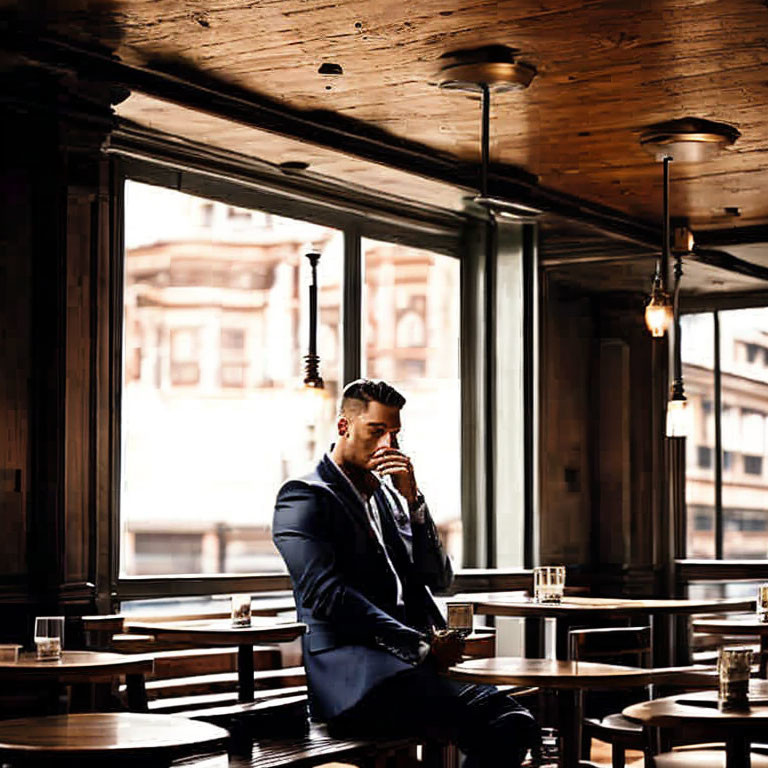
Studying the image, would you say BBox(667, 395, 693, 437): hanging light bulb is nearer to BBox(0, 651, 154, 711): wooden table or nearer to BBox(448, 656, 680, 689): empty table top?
BBox(448, 656, 680, 689): empty table top

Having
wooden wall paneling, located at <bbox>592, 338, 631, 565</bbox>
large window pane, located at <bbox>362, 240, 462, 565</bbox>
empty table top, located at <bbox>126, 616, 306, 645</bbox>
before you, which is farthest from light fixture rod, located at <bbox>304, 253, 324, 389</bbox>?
wooden wall paneling, located at <bbox>592, 338, 631, 565</bbox>

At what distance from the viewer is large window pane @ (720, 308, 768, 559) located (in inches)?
438

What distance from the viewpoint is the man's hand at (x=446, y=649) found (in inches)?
189

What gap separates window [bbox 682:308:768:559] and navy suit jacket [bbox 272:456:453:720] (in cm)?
605

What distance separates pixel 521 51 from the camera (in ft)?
19.8

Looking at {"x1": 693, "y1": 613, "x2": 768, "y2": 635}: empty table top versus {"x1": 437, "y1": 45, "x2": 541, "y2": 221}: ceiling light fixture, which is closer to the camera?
{"x1": 437, "y1": 45, "x2": 541, "y2": 221}: ceiling light fixture

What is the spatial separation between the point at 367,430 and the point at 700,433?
632 centimetres

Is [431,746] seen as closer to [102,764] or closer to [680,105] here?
[102,764]

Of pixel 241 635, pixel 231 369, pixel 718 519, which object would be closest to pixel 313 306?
pixel 231 369

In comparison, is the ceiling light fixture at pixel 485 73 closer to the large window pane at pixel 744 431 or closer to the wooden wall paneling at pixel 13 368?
the wooden wall paneling at pixel 13 368

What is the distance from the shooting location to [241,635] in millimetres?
5621

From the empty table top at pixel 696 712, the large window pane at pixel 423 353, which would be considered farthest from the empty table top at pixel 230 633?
the large window pane at pixel 423 353

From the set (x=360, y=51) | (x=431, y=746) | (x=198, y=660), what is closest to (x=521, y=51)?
(x=360, y=51)

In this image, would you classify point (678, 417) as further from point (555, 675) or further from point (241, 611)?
point (555, 675)
